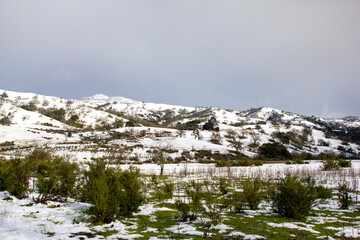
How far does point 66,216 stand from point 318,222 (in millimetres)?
9484

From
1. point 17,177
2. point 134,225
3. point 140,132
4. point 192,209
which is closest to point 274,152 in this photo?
point 140,132

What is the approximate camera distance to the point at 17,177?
9.03 meters

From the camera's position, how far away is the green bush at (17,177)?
356 inches

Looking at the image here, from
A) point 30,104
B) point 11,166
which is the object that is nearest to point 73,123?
point 30,104

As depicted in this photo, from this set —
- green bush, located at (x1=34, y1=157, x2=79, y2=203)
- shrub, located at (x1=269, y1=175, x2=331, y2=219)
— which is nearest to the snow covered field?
shrub, located at (x1=269, y1=175, x2=331, y2=219)

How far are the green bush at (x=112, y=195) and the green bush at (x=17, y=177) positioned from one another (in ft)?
9.60

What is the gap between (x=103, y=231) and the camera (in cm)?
600

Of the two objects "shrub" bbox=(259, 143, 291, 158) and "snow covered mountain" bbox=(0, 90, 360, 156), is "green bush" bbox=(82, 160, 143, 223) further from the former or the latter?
"shrub" bbox=(259, 143, 291, 158)

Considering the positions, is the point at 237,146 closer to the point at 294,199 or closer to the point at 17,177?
the point at 294,199

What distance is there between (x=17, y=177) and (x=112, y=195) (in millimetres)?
5625

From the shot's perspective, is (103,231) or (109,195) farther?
(109,195)

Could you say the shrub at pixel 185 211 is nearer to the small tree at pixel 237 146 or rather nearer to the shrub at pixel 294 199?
the shrub at pixel 294 199

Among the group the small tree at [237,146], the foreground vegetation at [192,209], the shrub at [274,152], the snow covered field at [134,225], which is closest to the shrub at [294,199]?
the foreground vegetation at [192,209]

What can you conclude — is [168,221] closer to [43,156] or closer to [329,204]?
[329,204]
